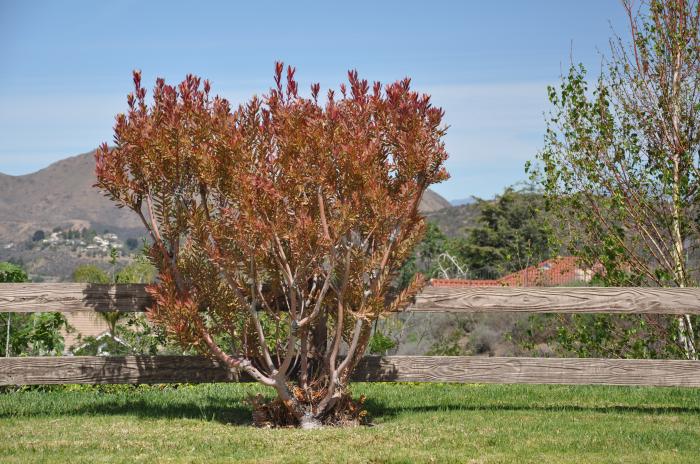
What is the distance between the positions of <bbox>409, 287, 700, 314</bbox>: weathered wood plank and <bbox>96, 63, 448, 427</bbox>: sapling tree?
49 centimetres

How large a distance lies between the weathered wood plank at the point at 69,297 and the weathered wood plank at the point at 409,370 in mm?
489

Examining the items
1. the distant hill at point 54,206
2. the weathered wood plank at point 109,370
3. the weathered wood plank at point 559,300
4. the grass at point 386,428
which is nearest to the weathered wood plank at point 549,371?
the grass at point 386,428

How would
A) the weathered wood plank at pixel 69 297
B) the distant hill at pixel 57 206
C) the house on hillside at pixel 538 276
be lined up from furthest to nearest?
the distant hill at pixel 57 206
the house on hillside at pixel 538 276
the weathered wood plank at pixel 69 297

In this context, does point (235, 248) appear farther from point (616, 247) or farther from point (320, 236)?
point (616, 247)

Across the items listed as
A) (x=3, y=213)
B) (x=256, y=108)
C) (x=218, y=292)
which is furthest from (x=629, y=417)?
(x=3, y=213)

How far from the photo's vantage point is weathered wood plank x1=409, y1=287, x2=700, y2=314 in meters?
7.06

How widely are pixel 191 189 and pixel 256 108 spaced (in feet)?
2.73

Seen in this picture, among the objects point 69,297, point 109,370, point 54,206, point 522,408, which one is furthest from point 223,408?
point 54,206

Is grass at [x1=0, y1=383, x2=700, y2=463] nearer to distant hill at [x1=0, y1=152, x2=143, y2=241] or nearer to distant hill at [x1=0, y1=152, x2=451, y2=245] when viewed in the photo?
distant hill at [x1=0, y1=152, x2=451, y2=245]

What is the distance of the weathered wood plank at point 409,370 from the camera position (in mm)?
7117

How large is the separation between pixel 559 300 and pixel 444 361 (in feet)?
3.74

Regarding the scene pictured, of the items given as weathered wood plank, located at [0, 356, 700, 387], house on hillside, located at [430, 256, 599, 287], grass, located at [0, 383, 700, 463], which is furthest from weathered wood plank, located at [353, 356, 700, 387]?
house on hillside, located at [430, 256, 599, 287]

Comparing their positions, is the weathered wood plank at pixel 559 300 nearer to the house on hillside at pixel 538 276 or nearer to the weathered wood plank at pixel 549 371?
the weathered wood plank at pixel 549 371

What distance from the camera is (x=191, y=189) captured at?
6535mm
